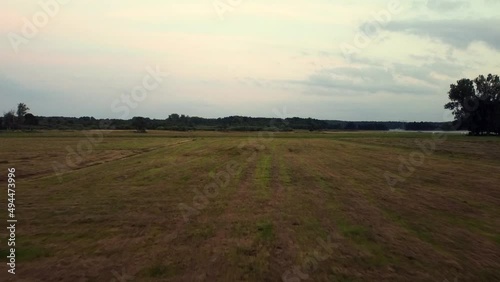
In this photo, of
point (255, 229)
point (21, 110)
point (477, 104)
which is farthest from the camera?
point (21, 110)

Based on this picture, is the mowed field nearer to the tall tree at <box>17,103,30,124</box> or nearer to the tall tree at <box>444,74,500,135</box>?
the tall tree at <box>444,74,500,135</box>

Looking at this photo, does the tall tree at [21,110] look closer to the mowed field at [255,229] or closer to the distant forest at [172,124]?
the distant forest at [172,124]

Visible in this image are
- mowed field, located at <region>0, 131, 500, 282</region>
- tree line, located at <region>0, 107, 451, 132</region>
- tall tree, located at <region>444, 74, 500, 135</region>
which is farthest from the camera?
tree line, located at <region>0, 107, 451, 132</region>

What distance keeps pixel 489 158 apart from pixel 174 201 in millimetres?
32388

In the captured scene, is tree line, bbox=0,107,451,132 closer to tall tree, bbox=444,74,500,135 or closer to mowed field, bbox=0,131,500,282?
tall tree, bbox=444,74,500,135

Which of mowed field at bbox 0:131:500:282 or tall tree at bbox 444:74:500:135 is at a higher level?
tall tree at bbox 444:74:500:135

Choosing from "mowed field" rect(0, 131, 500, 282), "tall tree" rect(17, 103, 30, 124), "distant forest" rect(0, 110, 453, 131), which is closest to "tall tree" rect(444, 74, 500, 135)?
"distant forest" rect(0, 110, 453, 131)

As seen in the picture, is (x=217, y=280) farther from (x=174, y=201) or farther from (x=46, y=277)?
(x=174, y=201)

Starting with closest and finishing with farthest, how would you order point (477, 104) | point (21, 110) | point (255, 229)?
point (255, 229), point (477, 104), point (21, 110)

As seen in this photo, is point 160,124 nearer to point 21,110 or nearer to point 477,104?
point 21,110

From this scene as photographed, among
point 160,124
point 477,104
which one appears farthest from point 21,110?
point 477,104

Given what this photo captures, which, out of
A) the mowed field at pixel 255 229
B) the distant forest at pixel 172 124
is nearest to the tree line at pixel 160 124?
the distant forest at pixel 172 124

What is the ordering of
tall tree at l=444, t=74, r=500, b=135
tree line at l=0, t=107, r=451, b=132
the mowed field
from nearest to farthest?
the mowed field < tall tree at l=444, t=74, r=500, b=135 < tree line at l=0, t=107, r=451, b=132

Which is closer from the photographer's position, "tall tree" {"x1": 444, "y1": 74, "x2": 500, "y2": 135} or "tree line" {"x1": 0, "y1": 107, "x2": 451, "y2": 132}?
"tall tree" {"x1": 444, "y1": 74, "x2": 500, "y2": 135}
